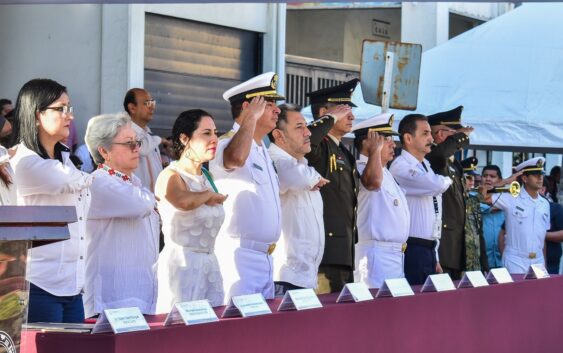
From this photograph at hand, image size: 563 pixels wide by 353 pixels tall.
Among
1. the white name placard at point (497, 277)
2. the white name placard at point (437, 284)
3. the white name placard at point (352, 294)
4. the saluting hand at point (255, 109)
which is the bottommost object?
the white name placard at point (497, 277)

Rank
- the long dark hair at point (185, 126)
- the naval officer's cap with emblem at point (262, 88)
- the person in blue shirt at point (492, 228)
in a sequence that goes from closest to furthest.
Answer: the long dark hair at point (185, 126) < the naval officer's cap with emblem at point (262, 88) < the person in blue shirt at point (492, 228)

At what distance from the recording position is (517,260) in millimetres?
11039

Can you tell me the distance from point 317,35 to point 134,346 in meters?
14.8

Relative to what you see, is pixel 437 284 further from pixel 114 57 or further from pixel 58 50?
pixel 58 50

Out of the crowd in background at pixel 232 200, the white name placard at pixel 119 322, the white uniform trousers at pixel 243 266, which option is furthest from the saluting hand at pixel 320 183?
the white name placard at pixel 119 322

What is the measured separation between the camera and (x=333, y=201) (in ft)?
23.0

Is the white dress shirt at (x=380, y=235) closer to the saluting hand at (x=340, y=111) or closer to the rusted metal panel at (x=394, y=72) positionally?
the saluting hand at (x=340, y=111)

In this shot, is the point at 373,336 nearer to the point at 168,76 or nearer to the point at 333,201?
the point at 333,201

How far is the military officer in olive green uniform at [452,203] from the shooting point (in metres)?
8.47

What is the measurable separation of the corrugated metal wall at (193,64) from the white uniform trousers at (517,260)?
2.81 meters

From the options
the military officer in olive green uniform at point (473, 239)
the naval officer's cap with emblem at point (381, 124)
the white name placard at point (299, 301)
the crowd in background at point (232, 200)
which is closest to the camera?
the white name placard at point (299, 301)

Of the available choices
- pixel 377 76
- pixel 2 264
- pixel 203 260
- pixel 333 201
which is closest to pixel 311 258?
pixel 333 201

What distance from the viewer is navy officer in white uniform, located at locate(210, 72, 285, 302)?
5.84 meters

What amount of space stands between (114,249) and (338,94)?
257 centimetres
